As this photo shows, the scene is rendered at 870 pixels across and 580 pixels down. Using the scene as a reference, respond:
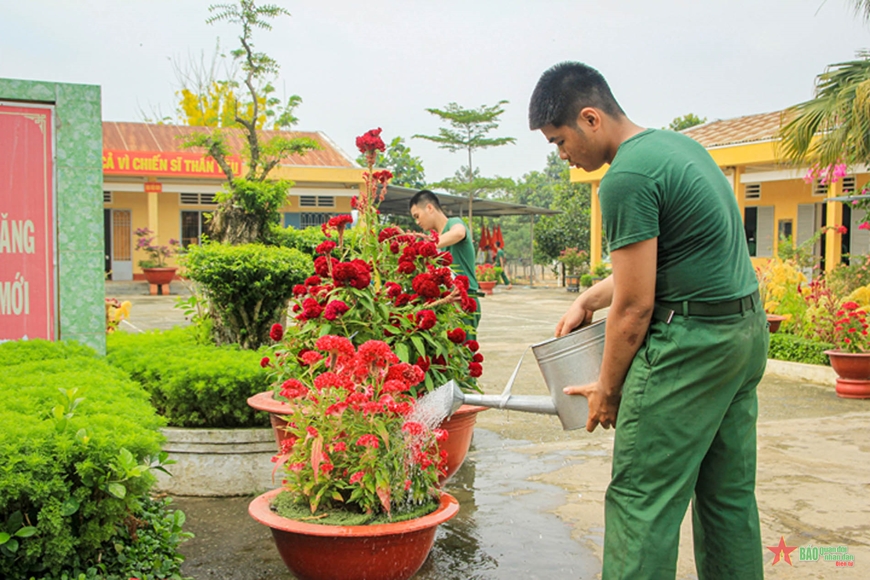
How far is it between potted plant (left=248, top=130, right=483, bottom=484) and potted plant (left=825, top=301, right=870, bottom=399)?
207 inches

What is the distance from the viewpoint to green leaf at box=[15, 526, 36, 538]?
2594 mm

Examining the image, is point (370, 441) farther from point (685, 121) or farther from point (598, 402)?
point (685, 121)

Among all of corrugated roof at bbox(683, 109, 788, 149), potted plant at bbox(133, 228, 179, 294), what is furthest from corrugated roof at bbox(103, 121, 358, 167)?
corrugated roof at bbox(683, 109, 788, 149)

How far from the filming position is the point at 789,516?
420cm

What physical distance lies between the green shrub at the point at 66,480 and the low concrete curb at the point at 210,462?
133 cm

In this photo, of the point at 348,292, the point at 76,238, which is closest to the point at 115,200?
the point at 76,238

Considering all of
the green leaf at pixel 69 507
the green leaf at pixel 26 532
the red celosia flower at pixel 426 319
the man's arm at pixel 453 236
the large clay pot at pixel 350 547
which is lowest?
the large clay pot at pixel 350 547

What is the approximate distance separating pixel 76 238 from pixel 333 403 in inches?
109

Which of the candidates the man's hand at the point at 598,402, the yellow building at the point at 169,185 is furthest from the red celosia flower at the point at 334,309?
the yellow building at the point at 169,185

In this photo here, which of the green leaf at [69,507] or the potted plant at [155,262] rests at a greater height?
the potted plant at [155,262]

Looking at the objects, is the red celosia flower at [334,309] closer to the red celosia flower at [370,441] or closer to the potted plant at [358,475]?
the potted plant at [358,475]

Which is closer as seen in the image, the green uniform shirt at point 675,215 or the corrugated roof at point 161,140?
the green uniform shirt at point 675,215

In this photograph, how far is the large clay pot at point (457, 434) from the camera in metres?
3.77

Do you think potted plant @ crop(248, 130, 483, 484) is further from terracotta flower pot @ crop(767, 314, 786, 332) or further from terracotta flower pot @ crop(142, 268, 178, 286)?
terracotta flower pot @ crop(142, 268, 178, 286)
